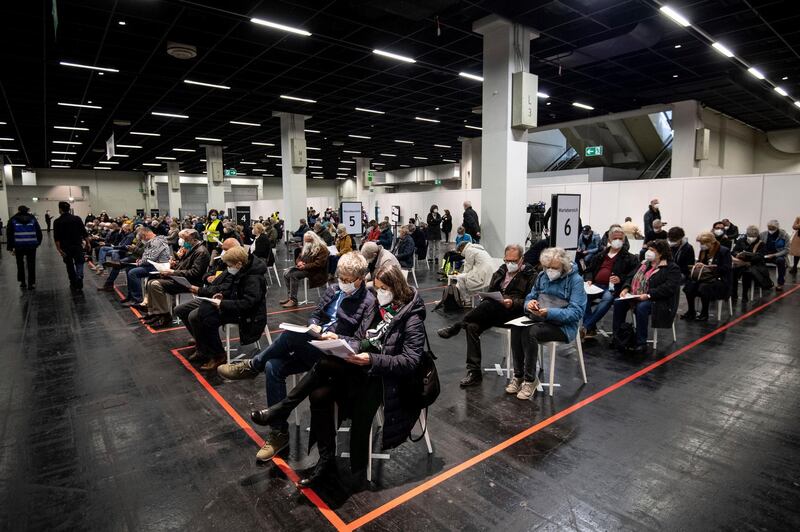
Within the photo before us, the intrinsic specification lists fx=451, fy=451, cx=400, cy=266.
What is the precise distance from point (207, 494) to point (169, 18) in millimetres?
6583

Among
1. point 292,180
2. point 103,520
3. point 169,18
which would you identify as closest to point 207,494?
point 103,520

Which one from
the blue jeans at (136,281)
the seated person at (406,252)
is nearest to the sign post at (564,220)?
the seated person at (406,252)

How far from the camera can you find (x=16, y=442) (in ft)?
9.80

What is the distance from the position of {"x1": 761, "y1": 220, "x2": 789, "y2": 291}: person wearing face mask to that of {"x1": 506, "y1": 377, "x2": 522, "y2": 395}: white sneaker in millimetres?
6690

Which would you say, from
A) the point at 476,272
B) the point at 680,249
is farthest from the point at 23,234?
the point at 680,249

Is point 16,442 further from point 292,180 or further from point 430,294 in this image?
point 292,180

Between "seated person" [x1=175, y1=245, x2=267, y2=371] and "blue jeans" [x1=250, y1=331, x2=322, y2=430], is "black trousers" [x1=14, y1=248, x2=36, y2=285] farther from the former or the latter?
"blue jeans" [x1=250, y1=331, x2=322, y2=430]

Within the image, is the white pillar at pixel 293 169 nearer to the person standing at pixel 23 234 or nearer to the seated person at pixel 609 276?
the person standing at pixel 23 234

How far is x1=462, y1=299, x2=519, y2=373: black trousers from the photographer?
3.92 metres

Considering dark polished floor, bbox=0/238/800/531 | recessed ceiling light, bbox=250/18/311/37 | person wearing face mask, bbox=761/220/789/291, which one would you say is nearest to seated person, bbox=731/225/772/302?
person wearing face mask, bbox=761/220/789/291

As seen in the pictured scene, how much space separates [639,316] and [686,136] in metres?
10.2

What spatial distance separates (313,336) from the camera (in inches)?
112

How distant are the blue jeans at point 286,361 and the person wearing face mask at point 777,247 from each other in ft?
27.5

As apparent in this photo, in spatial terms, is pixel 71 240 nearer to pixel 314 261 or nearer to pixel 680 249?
pixel 314 261
